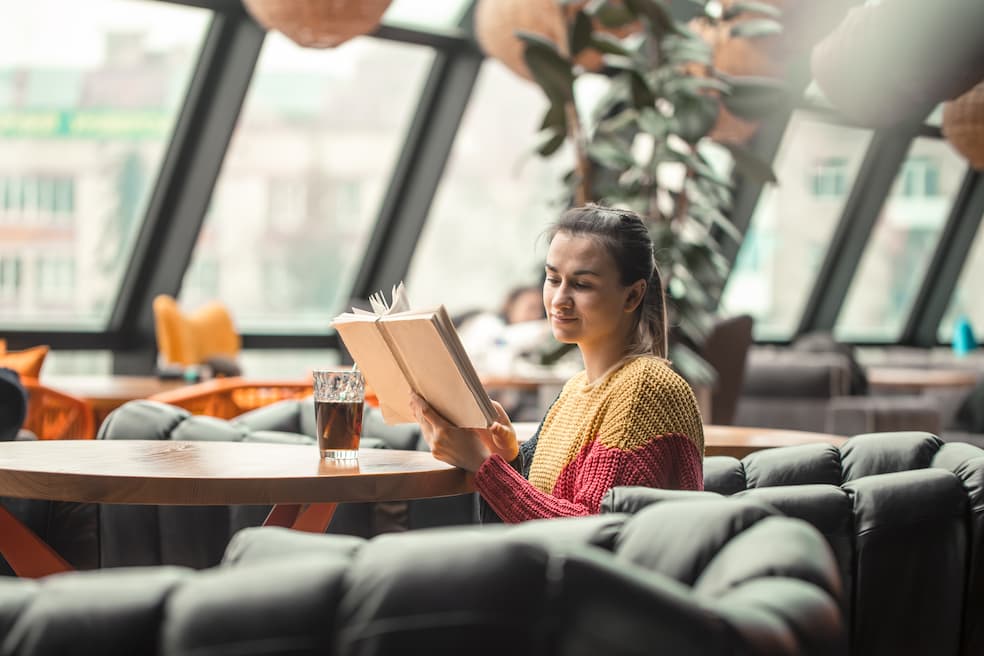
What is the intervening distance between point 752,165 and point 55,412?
2.71m

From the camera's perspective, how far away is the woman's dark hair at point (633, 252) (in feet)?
6.86

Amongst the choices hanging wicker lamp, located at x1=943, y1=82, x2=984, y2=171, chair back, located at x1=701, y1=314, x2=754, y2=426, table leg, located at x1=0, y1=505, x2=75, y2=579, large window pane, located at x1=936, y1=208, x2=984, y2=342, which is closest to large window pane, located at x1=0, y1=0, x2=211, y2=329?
chair back, located at x1=701, y1=314, x2=754, y2=426

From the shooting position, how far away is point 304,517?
219 centimetres

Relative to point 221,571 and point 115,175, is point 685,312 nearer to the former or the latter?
point 115,175

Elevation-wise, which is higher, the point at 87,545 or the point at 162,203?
the point at 162,203

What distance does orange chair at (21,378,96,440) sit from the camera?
3.99 meters

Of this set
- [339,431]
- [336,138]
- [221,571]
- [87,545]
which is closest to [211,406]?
[87,545]

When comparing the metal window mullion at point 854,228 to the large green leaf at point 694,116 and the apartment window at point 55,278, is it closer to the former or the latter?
the large green leaf at point 694,116

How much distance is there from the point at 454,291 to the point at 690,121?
3.61 metres

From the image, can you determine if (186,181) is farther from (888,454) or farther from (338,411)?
(888,454)

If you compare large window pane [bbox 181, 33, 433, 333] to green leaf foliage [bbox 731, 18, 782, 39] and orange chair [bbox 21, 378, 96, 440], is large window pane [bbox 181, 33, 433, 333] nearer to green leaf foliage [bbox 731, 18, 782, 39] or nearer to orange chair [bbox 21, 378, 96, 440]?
green leaf foliage [bbox 731, 18, 782, 39]

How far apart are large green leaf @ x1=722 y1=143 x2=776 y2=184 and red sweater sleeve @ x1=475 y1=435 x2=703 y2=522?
9.65 feet

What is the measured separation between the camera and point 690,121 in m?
4.76

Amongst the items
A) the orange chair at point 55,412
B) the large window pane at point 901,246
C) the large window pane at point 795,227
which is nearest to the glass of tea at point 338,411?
the orange chair at point 55,412
